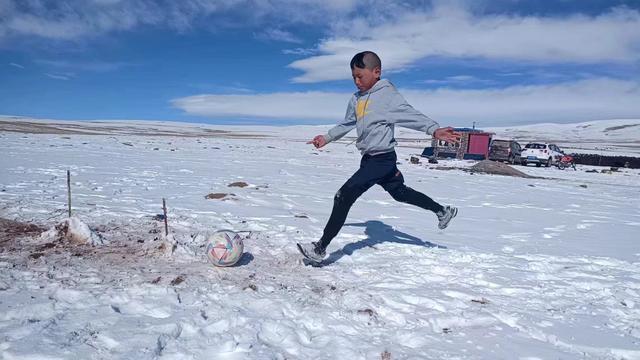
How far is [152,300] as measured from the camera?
128 inches

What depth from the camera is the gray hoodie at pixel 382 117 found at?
14.2 ft

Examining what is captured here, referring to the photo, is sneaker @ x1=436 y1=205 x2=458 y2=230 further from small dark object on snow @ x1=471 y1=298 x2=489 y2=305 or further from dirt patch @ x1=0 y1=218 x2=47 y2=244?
dirt patch @ x1=0 y1=218 x2=47 y2=244

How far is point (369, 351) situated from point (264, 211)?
4637 mm

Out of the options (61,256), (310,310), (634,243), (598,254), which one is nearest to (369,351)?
(310,310)

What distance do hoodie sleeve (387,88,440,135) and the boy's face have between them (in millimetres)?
222

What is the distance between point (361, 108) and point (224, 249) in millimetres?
1818

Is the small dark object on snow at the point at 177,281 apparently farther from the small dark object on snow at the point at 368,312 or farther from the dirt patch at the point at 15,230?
the dirt patch at the point at 15,230

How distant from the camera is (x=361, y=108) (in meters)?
4.40

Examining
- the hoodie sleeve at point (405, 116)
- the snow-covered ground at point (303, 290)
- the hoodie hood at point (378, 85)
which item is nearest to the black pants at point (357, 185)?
the hoodie sleeve at point (405, 116)

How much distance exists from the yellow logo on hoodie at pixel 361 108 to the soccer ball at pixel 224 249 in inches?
64.3

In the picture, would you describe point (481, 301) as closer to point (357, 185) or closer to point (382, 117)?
point (357, 185)

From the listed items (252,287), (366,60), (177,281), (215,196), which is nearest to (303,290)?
(252,287)

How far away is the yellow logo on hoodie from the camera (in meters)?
4.37

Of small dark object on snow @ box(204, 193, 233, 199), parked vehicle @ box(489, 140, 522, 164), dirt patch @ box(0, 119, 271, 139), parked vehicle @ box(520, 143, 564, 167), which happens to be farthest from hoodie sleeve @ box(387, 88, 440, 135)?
dirt patch @ box(0, 119, 271, 139)
